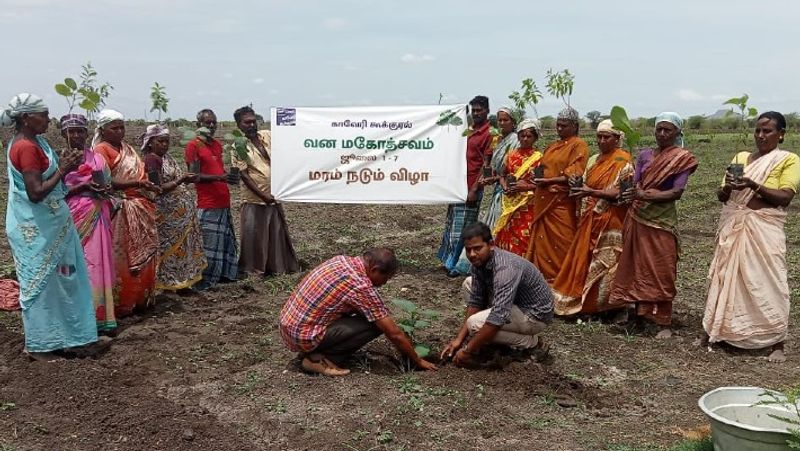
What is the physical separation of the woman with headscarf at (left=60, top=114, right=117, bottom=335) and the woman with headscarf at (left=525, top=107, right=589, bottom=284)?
3.59 meters

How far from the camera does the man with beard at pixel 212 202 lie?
6867 mm

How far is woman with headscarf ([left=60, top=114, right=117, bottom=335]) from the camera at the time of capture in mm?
5336

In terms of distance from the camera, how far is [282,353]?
5211 mm

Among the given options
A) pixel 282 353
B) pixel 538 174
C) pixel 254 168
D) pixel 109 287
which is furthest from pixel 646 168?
pixel 109 287

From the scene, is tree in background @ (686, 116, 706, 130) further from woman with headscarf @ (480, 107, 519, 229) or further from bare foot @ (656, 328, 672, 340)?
bare foot @ (656, 328, 672, 340)

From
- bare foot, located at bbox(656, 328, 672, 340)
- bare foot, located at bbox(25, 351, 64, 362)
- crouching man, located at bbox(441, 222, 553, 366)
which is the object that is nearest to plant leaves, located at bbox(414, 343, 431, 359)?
crouching man, located at bbox(441, 222, 553, 366)

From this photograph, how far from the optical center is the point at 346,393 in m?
4.38

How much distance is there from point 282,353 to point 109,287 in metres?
1.59

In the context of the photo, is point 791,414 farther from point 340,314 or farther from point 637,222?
point 340,314

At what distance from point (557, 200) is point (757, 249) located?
1697 mm

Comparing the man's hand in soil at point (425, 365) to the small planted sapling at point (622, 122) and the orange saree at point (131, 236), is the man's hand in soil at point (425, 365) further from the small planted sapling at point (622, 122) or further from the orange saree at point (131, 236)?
the orange saree at point (131, 236)

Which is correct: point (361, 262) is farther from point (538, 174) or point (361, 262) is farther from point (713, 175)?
point (713, 175)

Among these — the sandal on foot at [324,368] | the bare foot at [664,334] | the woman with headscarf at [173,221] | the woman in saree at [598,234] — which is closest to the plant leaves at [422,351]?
the sandal on foot at [324,368]

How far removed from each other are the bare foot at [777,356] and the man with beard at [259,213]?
4.71 metres
